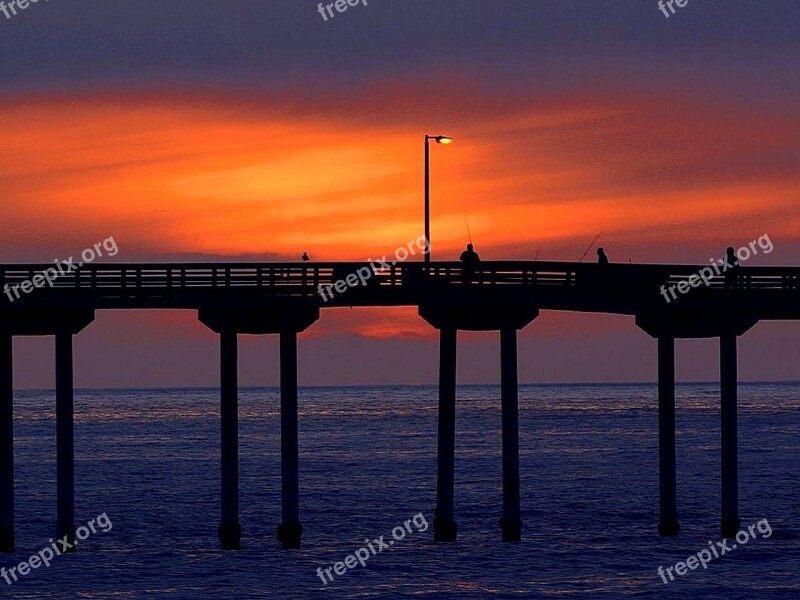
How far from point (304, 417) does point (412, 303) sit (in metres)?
123

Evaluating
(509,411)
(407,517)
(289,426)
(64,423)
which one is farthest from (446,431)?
(407,517)

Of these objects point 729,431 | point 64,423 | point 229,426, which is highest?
point 64,423

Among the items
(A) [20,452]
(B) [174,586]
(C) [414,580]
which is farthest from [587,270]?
(A) [20,452]

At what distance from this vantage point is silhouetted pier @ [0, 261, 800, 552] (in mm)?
38594

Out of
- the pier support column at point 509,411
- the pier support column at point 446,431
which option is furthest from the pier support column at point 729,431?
the pier support column at point 446,431

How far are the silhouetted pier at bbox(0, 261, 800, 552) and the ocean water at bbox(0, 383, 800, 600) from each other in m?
2.04

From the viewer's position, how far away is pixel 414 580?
39.3 meters

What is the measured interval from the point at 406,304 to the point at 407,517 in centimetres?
1895

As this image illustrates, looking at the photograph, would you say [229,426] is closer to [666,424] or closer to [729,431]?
[666,424]

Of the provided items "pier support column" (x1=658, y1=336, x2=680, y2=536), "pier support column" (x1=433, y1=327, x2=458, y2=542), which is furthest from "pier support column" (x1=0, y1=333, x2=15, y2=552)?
"pier support column" (x1=658, y1=336, x2=680, y2=536)

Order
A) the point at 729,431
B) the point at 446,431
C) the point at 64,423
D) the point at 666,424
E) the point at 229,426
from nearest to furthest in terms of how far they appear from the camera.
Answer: the point at 64,423 < the point at 229,426 < the point at 729,431 < the point at 446,431 < the point at 666,424

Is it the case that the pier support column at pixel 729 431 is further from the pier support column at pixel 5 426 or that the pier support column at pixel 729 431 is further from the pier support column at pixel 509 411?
the pier support column at pixel 5 426

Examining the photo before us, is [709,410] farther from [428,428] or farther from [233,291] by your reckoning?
[233,291]

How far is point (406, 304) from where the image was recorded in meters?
40.3
